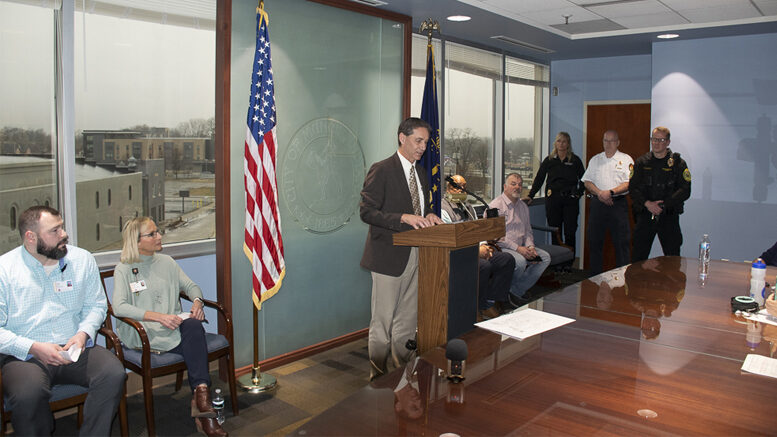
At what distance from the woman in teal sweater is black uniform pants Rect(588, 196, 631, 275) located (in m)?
4.69

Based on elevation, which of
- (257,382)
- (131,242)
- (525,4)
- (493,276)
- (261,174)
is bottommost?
(257,382)

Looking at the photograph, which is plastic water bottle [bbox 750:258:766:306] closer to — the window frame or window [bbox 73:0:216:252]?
window [bbox 73:0:216:252]

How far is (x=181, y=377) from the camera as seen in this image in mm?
3938

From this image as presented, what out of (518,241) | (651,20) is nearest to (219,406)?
(518,241)

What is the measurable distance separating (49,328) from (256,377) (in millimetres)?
1435

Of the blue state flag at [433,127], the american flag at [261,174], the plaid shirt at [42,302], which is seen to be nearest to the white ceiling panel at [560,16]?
the blue state flag at [433,127]

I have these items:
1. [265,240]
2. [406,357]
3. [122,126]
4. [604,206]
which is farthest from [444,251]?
[604,206]

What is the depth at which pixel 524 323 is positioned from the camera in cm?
261

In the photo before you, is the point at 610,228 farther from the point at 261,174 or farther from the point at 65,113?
the point at 65,113

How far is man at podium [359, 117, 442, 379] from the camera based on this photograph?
11.8ft

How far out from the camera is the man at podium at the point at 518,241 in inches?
229

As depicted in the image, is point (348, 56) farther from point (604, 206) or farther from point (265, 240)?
point (604, 206)

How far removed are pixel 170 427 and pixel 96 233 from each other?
1293mm

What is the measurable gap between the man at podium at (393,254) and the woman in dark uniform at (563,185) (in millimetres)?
4279
